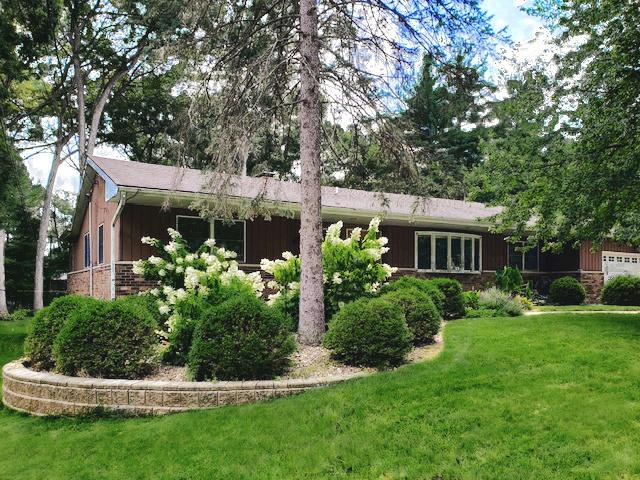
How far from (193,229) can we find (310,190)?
603cm

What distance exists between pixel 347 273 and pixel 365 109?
2458mm

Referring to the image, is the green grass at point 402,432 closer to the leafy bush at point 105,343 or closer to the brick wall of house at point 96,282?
the leafy bush at point 105,343

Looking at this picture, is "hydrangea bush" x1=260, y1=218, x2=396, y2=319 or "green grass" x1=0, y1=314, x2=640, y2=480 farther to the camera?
"hydrangea bush" x1=260, y1=218, x2=396, y2=319

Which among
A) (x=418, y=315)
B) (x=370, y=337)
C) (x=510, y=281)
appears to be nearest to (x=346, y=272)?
(x=418, y=315)

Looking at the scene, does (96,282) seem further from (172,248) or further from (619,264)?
(619,264)

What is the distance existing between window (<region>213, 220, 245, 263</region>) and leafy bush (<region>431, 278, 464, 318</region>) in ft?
16.4

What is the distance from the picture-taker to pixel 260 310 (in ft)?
19.2

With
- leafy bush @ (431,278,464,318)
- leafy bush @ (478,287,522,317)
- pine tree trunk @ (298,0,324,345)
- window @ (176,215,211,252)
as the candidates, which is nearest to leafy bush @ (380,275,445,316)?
leafy bush @ (431,278,464,318)

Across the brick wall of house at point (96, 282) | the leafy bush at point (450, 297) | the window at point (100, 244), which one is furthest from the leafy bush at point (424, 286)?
the window at point (100, 244)

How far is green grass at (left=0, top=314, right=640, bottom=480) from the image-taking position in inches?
148

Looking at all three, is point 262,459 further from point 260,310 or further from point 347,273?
point 347,273

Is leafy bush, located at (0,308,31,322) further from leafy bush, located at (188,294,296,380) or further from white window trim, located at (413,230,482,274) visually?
leafy bush, located at (188,294,296,380)

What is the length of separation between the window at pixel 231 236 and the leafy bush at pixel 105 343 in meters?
6.69

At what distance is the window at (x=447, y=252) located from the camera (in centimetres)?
1617
